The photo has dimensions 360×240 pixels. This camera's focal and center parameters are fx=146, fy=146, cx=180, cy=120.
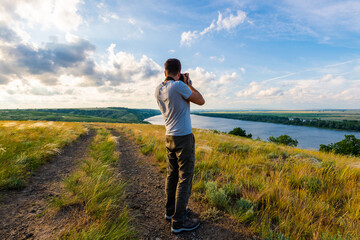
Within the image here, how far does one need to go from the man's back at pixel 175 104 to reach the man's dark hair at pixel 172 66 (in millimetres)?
200

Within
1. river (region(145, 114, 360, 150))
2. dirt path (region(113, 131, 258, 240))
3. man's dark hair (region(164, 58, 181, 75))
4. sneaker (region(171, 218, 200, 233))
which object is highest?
man's dark hair (region(164, 58, 181, 75))

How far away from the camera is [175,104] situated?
2.34 metres

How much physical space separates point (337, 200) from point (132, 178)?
532 centimetres

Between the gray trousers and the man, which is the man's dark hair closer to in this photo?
the man

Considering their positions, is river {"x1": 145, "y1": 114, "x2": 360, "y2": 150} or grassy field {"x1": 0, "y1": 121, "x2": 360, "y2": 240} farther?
river {"x1": 145, "y1": 114, "x2": 360, "y2": 150}

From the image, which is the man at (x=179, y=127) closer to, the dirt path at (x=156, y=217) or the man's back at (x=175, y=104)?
the man's back at (x=175, y=104)

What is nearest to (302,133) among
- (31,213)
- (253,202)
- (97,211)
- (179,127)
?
(253,202)

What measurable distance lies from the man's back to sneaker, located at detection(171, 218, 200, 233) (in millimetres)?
1552

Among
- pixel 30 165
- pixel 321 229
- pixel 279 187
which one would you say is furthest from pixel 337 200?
pixel 30 165

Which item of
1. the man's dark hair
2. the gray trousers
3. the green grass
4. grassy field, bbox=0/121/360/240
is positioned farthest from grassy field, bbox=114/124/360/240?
the man's dark hair

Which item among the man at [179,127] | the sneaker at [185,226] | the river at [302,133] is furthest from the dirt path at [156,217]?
the river at [302,133]

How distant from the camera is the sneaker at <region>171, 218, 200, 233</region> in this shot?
2.47 metres

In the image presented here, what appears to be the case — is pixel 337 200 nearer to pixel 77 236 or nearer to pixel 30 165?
pixel 77 236

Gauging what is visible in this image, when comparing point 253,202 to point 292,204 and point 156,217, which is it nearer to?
point 292,204
